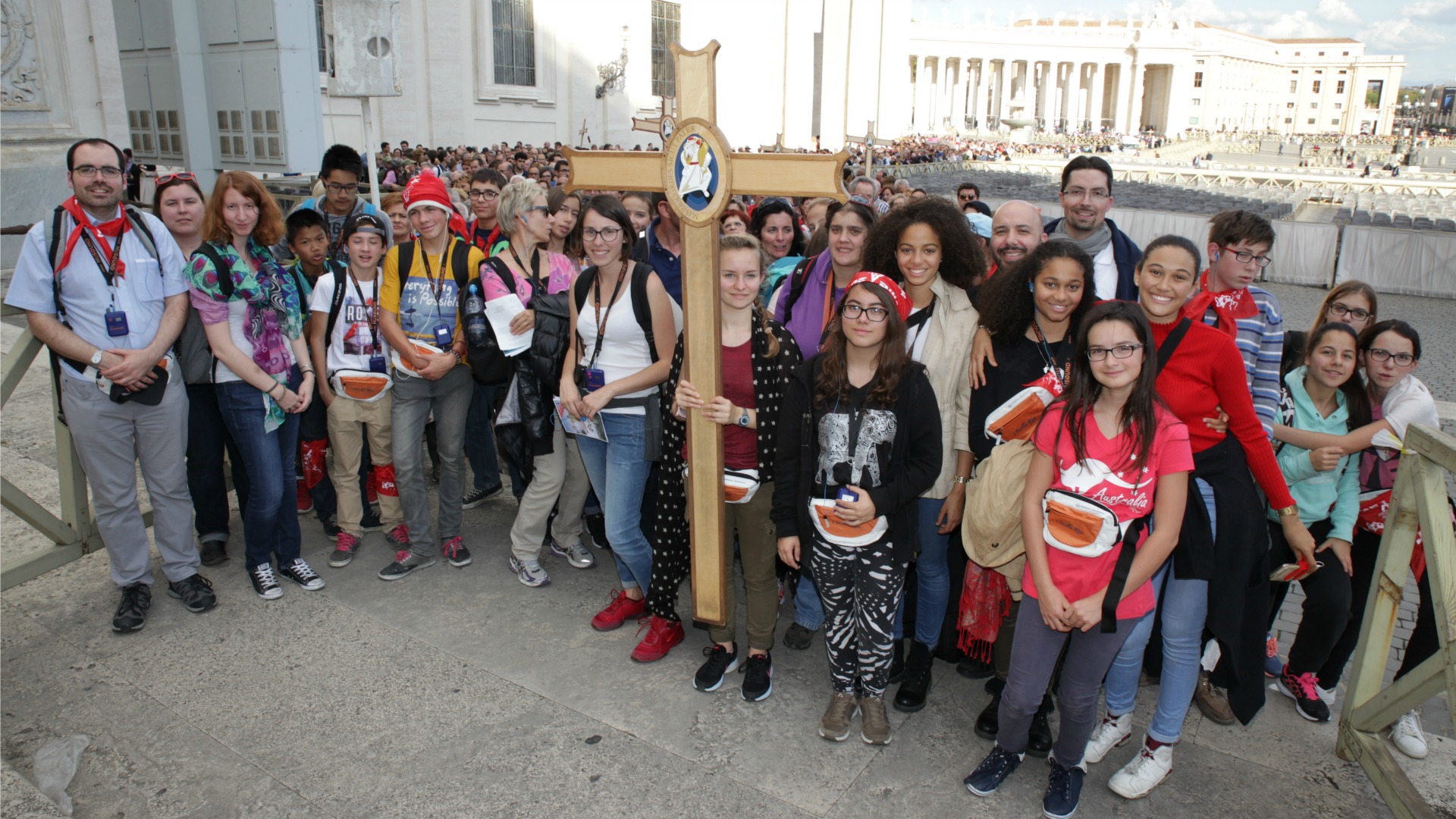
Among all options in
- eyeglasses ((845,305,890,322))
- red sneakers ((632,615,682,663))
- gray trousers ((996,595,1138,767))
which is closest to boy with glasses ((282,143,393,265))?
red sneakers ((632,615,682,663))

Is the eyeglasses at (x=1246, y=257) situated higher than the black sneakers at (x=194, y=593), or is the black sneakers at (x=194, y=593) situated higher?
the eyeglasses at (x=1246, y=257)

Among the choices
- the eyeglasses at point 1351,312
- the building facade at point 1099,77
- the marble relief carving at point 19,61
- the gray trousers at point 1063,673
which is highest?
the building facade at point 1099,77

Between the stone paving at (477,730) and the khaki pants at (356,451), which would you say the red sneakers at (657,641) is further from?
the khaki pants at (356,451)

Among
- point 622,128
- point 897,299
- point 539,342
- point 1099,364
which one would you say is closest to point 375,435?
point 539,342

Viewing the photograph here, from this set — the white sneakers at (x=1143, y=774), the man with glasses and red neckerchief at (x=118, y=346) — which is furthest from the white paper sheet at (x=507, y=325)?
the white sneakers at (x=1143, y=774)

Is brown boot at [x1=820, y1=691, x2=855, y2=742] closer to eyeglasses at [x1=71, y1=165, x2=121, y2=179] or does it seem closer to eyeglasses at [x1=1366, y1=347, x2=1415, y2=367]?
eyeglasses at [x1=1366, y1=347, x2=1415, y2=367]

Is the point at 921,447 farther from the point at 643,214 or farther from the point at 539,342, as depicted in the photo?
the point at 643,214

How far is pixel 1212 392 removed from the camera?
287 cm

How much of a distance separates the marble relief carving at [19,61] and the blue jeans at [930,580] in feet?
41.2

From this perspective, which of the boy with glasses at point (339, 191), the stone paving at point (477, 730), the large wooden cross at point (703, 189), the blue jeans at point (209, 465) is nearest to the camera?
the stone paving at point (477, 730)

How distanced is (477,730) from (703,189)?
2.19m

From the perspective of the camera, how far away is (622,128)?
31.5m

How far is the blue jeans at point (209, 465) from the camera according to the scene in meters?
4.39

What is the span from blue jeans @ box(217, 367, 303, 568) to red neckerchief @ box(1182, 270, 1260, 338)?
4072mm
